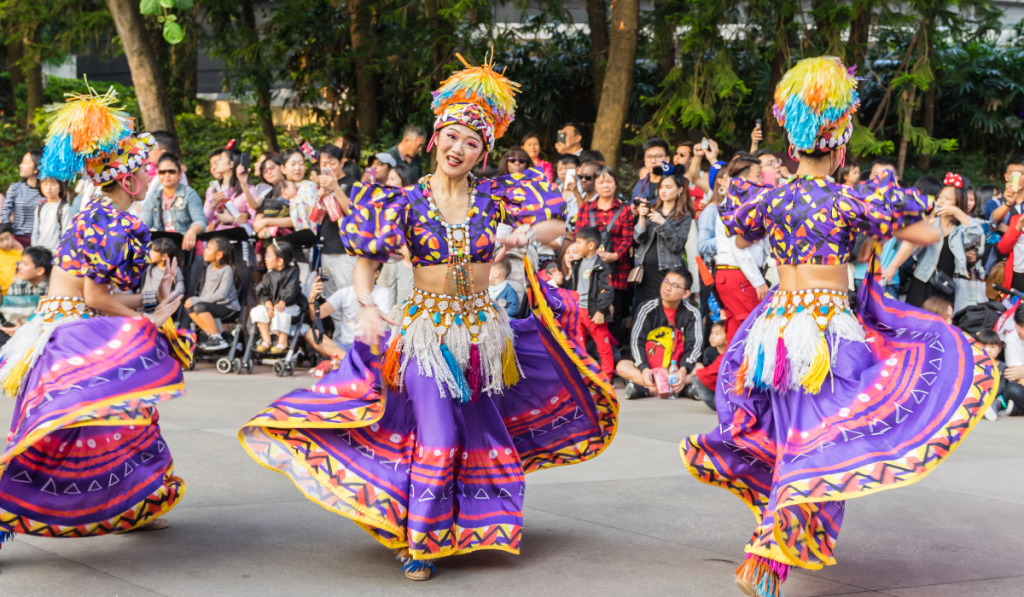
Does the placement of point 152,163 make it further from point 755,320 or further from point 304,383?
point 755,320

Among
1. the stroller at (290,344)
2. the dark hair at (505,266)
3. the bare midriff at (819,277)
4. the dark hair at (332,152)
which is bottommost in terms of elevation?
the stroller at (290,344)

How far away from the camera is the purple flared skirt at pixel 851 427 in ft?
11.1

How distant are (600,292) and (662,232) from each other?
2.37 feet

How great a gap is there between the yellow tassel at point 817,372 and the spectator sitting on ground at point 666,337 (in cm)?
445

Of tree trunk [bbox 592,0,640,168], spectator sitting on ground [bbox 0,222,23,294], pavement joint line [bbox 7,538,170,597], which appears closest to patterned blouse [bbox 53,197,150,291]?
pavement joint line [bbox 7,538,170,597]

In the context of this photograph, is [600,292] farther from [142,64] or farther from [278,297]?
[142,64]

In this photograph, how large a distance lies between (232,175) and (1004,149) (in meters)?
10.8

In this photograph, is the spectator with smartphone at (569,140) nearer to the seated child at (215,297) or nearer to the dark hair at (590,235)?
the dark hair at (590,235)

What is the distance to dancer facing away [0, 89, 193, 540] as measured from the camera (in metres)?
3.79

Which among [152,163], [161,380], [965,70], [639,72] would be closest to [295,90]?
[639,72]

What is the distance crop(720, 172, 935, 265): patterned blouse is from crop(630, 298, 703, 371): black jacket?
4297mm

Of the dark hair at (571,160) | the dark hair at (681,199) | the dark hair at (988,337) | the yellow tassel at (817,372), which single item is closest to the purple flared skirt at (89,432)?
the yellow tassel at (817,372)

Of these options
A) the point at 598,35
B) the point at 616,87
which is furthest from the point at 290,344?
the point at 598,35

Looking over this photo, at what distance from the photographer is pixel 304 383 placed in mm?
8625
